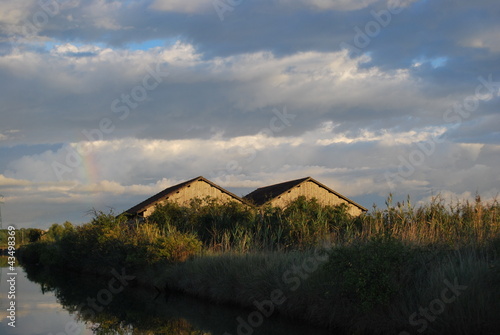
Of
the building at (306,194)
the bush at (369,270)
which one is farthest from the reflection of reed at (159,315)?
the building at (306,194)

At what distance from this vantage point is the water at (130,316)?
1431cm

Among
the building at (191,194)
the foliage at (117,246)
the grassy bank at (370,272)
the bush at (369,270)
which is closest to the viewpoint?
the grassy bank at (370,272)

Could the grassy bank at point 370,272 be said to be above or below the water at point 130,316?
above

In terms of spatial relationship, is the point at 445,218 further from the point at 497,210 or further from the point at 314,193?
the point at 314,193

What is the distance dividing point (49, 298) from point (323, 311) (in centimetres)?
1400

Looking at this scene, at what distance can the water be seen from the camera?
563 inches

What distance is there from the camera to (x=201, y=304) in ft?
62.3

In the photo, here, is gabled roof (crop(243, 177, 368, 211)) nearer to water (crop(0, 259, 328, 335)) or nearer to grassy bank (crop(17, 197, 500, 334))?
grassy bank (crop(17, 197, 500, 334))

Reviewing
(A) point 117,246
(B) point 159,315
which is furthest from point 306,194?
(B) point 159,315

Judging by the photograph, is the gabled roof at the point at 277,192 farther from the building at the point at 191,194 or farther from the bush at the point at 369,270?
the bush at the point at 369,270

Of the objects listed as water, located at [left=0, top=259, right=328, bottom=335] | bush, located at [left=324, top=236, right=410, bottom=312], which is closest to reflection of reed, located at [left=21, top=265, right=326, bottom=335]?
water, located at [left=0, top=259, right=328, bottom=335]

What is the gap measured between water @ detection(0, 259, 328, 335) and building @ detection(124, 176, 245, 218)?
68.0 feet

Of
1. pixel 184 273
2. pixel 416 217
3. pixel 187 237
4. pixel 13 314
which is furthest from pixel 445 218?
pixel 13 314

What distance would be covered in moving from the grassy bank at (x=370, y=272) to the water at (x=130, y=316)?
51 cm
